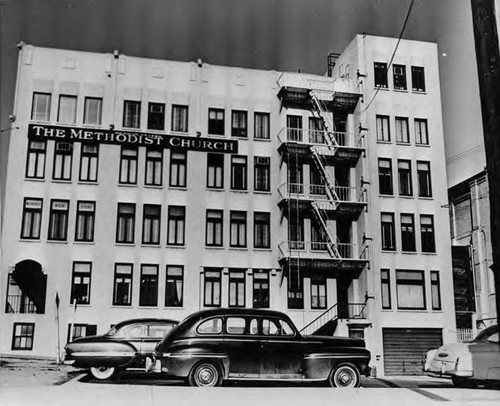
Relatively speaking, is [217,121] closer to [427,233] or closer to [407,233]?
[407,233]

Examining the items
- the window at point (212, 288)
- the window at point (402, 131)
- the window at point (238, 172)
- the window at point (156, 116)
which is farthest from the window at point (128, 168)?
the window at point (402, 131)

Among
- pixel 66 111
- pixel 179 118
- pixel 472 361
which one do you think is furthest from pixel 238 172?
pixel 472 361

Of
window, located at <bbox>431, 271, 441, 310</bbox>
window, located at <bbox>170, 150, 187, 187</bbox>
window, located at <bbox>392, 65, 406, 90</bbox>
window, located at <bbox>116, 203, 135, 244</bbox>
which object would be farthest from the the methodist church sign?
window, located at <bbox>431, 271, 441, 310</bbox>

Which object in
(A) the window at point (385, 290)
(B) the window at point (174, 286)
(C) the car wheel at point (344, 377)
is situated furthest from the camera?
(A) the window at point (385, 290)

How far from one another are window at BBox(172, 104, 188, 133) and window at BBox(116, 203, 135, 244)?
1612 millimetres

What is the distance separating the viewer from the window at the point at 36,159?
10430 millimetres

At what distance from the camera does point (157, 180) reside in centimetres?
1088

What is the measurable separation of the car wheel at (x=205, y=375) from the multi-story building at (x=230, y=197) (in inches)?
52.4

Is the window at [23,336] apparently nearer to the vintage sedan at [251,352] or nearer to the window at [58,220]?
the window at [58,220]

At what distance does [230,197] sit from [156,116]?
6.27 feet

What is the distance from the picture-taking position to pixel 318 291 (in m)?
10.6

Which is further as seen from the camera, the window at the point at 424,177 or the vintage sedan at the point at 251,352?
the window at the point at 424,177

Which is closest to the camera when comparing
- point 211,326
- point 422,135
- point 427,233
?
point 211,326

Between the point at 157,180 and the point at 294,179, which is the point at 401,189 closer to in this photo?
the point at 294,179
